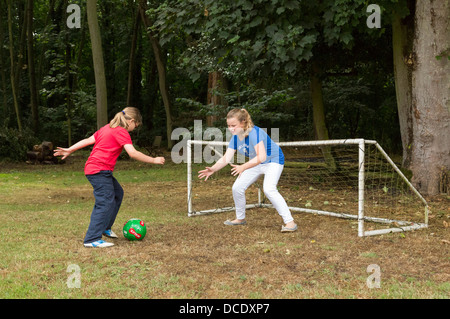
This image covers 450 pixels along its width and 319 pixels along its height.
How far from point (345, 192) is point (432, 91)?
2835mm

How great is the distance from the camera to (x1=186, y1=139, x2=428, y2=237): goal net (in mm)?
6730

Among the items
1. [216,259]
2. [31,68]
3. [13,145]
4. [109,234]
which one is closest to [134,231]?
[109,234]

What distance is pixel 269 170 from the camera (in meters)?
6.71

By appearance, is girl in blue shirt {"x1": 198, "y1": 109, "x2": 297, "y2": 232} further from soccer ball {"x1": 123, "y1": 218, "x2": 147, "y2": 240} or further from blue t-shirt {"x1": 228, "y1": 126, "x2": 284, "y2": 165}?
soccer ball {"x1": 123, "y1": 218, "x2": 147, "y2": 240}

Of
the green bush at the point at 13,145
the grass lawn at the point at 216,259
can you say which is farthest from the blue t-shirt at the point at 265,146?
the green bush at the point at 13,145

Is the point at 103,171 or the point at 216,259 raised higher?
the point at 103,171

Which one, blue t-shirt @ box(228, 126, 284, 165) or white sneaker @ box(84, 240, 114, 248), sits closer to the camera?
white sneaker @ box(84, 240, 114, 248)

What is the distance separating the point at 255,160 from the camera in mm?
6254

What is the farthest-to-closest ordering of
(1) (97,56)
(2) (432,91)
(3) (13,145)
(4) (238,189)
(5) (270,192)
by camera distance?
(3) (13,145), (1) (97,56), (2) (432,91), (4) (238,189), (5) (270,192)

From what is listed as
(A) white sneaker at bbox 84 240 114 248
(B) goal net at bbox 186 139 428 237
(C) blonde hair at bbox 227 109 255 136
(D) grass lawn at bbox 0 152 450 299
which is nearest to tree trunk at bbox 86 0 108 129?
(B) goal net at bbox 186 139 428 237

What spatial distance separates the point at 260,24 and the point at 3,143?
13948 millimetres

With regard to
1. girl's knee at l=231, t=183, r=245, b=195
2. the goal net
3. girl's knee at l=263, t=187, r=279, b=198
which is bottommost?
the goal net

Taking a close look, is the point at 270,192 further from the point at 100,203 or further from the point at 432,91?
the point at 432,91

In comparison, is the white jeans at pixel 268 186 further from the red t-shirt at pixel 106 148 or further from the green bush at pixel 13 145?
the green bush at pixel 13 145
